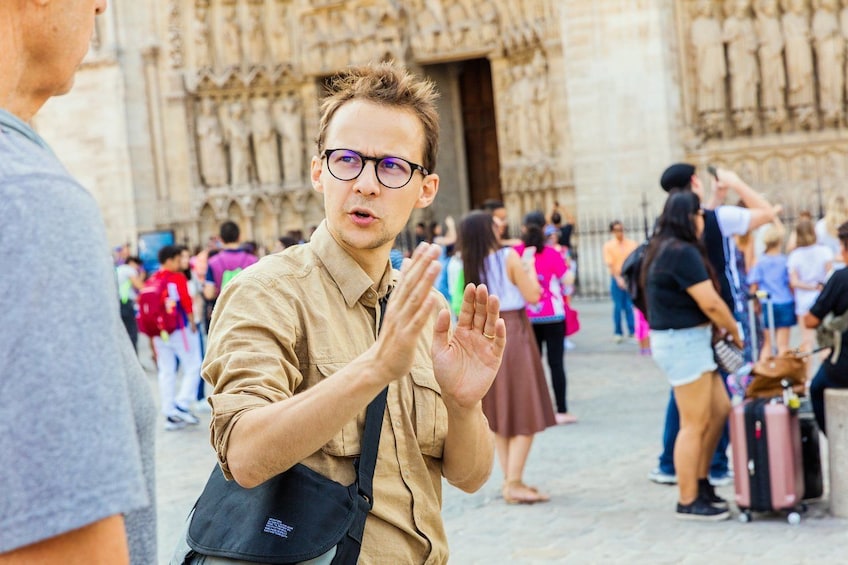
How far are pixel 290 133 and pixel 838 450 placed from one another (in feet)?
59.2

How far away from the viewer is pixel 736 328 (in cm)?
620

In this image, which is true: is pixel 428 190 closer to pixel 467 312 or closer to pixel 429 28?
pixel 467 312

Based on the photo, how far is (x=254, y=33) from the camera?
2280 centimetres

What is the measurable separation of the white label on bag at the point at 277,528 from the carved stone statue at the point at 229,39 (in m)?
21.4

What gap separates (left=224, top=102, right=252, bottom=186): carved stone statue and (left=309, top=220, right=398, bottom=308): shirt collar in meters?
20.8

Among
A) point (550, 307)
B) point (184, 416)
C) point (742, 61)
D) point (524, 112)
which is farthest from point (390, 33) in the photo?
point (550, 307)

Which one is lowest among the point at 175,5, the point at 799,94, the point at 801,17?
the point at 799,94

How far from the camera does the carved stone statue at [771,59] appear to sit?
18.1m

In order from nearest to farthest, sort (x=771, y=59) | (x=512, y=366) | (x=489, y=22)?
(x=512, y=366)
(x=771, y=59)
(x=489, y=22)

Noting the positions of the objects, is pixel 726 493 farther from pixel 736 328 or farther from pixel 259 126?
pixel 259 126

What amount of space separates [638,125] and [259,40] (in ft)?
28.8

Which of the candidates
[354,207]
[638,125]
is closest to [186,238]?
[638,125]

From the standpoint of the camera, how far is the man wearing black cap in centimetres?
673

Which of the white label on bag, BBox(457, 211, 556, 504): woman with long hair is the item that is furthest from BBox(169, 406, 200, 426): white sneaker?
the white label on bag
